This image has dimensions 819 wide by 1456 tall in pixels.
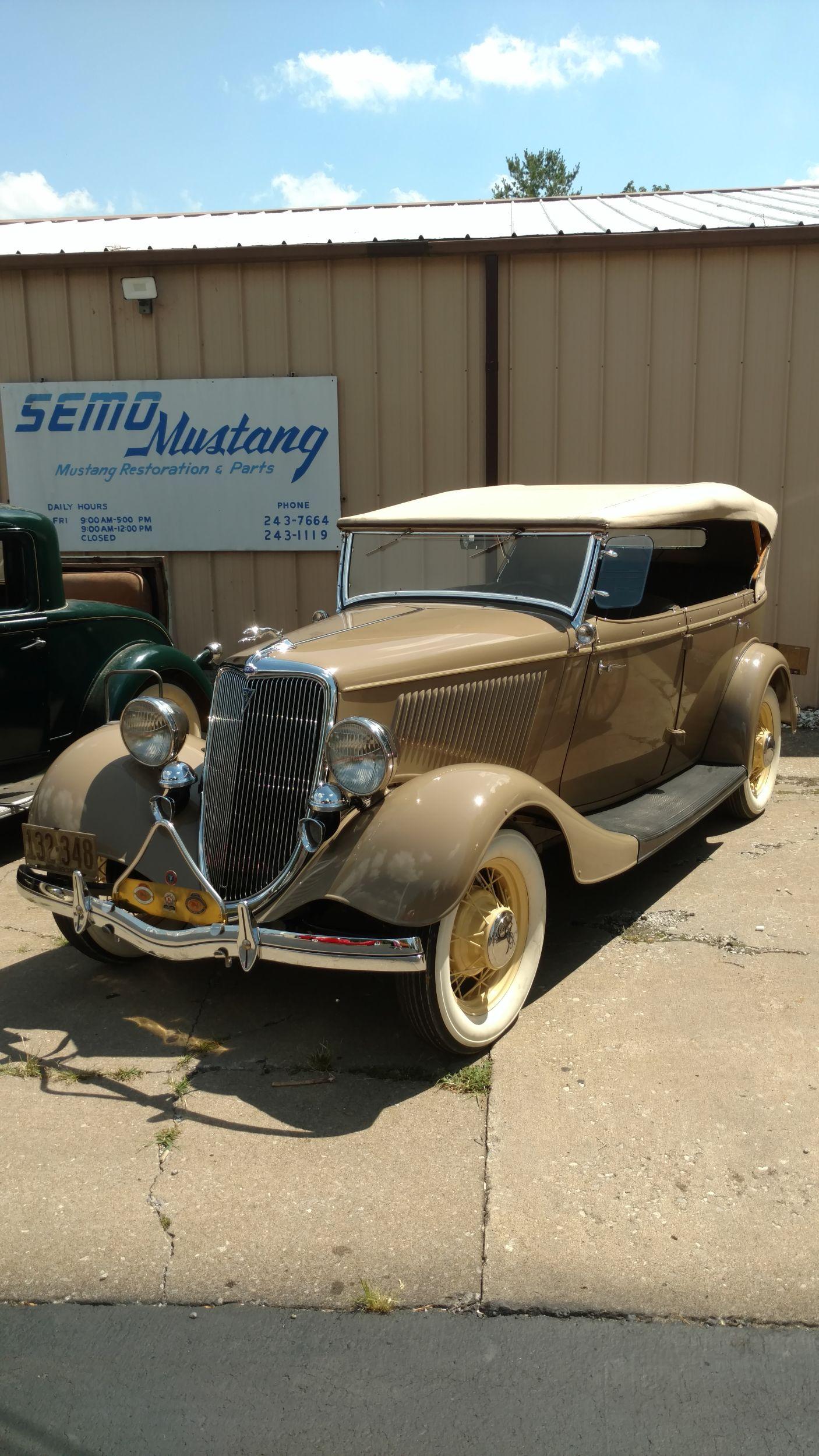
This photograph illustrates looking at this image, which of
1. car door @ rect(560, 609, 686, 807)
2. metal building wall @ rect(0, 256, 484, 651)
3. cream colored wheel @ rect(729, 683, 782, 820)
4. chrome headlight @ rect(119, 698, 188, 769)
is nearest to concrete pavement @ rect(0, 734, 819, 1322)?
car door @ rect(560, 609, 686, 807)

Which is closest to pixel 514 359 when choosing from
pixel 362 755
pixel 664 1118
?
pixel 362 755

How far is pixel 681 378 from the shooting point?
25.6ft

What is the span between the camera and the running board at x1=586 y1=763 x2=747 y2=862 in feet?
14.2

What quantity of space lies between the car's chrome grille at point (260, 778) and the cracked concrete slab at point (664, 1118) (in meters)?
1.01

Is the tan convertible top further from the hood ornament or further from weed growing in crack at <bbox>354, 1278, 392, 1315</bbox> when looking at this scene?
weed growing in crack at <bbox>354, 1278, 392, 1315</bbox>

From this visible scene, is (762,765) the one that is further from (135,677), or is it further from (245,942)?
(245,942)

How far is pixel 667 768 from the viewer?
518 centimetres

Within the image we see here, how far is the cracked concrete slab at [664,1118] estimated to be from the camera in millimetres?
2486

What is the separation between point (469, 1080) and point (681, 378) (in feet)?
19.8

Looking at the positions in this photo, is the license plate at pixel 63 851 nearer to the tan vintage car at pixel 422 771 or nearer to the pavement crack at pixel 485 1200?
the tan vintage car at pixel 422 771

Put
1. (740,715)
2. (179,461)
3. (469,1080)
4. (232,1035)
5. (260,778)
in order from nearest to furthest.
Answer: (469,1080) < (260,778) < (232,1035) < (740,715) < (179,461)

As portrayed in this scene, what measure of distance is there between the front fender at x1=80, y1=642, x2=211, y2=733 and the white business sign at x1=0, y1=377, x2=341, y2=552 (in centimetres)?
208

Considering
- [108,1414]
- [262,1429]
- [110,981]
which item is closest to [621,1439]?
[262,1429]

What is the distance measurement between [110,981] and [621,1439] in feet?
8.43
